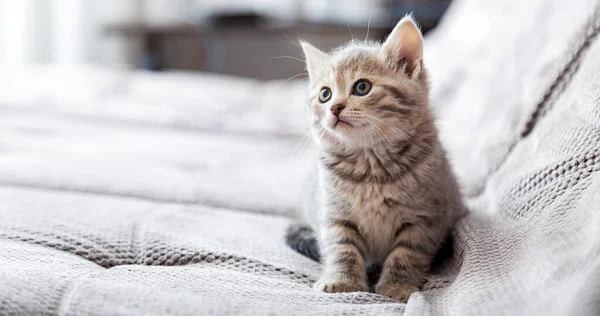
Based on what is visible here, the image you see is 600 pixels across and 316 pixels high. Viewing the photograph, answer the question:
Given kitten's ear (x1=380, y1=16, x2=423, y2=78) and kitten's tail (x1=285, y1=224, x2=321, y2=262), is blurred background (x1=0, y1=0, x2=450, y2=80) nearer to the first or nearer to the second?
kitten's ear (x1=380, y1=16, x2=423, y2=78)

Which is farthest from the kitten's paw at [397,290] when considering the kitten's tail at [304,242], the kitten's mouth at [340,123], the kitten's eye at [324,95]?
the kitten's eye at [324,95]

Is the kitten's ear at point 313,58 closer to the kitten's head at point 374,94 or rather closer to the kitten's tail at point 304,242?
the kitten's head at point 374,94

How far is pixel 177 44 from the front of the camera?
3.91m

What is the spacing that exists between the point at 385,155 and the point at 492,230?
0.73 ft

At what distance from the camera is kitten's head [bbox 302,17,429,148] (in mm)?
969

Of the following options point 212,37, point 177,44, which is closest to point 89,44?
point 177,44

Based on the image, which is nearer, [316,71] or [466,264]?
[466,264]

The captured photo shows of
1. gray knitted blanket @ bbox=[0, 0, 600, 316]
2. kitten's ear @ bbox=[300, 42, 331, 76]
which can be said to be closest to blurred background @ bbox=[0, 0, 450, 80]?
gray knitted blanket @ bbox=[0, 0, 600, 316]

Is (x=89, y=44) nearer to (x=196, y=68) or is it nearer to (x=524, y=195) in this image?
(x=196, y=68)

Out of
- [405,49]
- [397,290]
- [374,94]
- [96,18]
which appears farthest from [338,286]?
[96,18]

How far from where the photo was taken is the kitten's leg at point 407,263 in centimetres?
83

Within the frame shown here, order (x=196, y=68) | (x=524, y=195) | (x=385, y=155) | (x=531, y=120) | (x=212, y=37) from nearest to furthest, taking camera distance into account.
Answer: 1. (x=524, y=195)
2. (x=385, y=155)
3. (x=531, y=120)
4. (x=212, y=37)
5. (x=196, y=68)

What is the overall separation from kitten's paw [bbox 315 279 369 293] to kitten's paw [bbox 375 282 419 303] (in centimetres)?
3

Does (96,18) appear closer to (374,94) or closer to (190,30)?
(190,30)
